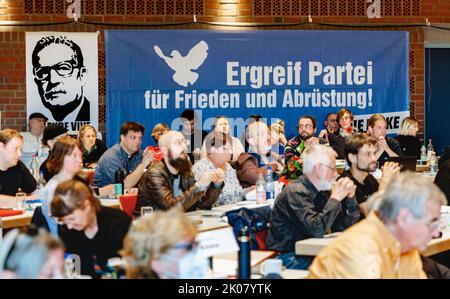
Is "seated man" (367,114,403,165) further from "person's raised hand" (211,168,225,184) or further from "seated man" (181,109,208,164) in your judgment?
"person's raised hand" (211,168,225,184)

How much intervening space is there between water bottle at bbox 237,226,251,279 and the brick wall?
7.53 meters

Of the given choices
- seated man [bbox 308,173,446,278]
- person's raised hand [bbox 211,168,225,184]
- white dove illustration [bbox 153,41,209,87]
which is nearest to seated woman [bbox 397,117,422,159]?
white dove illustration [bbox 153,41,209,87]

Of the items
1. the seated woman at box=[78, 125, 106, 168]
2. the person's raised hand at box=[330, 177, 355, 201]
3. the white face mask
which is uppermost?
the seated woman at box=[78, 125, 106, 168]

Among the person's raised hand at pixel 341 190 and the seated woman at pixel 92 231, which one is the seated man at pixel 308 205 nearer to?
the person's raised hand at pixel 341 190

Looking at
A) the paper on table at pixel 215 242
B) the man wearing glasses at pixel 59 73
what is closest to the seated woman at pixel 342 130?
the man wearing glasses at pixel 59 73

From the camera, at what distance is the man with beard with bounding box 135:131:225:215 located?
21.6 ft

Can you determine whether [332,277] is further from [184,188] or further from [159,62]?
[159,62]

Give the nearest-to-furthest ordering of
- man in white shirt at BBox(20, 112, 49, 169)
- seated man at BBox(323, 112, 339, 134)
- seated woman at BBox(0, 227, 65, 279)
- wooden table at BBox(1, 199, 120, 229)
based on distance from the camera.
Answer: seated woman at BBox(0, 227, 65, 279), wooden table at BBox(1, 199, 120, 229), man in white shirt at BBox(20, 112, 49, 169), seated man at BBox(323, 112, 339, 134)

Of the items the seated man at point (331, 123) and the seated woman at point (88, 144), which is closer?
the seated woman at point (88, 144)

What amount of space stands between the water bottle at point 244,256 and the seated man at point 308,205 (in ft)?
3.41

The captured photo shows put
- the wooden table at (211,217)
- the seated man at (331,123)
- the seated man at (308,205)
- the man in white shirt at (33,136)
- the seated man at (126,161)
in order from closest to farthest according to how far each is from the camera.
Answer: the seated man at (308,205)
the wooden table at (211,217)
the seated man at (126,161)
the man in white shirt at (33,136)
the seated man at (331,123)

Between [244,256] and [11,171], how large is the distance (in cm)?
378

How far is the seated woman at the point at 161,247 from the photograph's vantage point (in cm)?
301

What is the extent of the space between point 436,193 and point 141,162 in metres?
5.33
